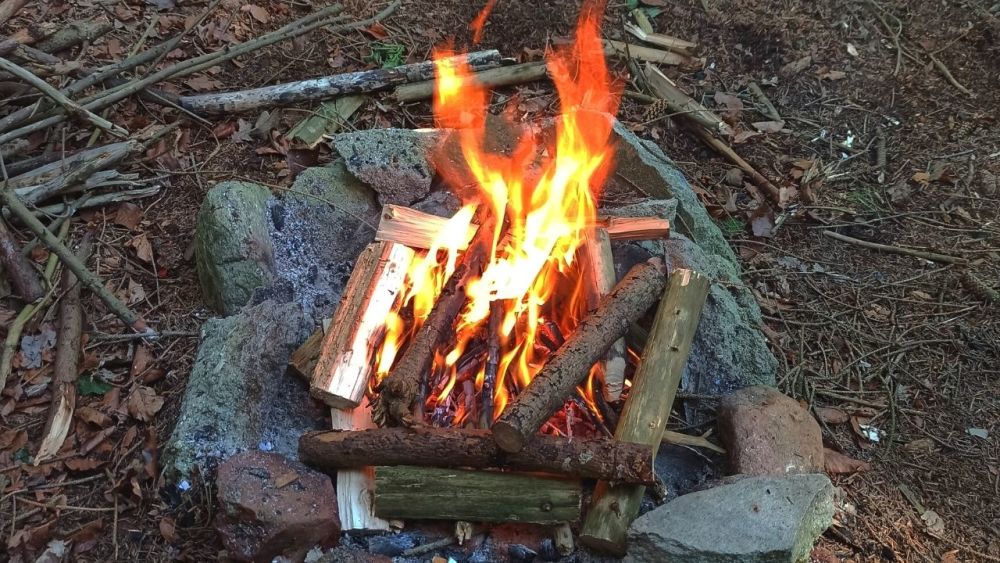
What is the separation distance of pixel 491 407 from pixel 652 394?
2.21 ft

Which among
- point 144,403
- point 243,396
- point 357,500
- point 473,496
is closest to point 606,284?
point 473,496

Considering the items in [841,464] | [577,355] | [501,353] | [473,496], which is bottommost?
[841,464]

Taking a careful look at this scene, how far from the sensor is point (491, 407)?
9.48 feet

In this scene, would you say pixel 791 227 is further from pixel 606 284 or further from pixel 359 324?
pixel 359 324

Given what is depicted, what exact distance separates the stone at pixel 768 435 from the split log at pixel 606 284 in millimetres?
470

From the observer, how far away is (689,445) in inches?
120

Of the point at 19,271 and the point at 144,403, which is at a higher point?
the point at 19,271

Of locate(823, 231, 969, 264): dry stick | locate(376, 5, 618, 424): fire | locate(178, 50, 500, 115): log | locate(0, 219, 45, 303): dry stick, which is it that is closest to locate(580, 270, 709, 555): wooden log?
locate(376, 5, 618, 424): fire

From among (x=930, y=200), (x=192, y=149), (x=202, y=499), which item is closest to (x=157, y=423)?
(x=202, y=499)

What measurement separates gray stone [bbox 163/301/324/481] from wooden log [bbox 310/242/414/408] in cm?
21

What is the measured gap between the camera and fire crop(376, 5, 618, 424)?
121 inches

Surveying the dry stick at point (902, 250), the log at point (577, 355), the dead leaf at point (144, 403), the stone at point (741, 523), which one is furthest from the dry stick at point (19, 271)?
the dry stick at point (902, 250)

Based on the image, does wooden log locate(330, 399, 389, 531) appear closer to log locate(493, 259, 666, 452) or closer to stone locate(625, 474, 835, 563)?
log locate(493, 259, 666, 452)

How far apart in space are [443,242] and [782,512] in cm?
184
